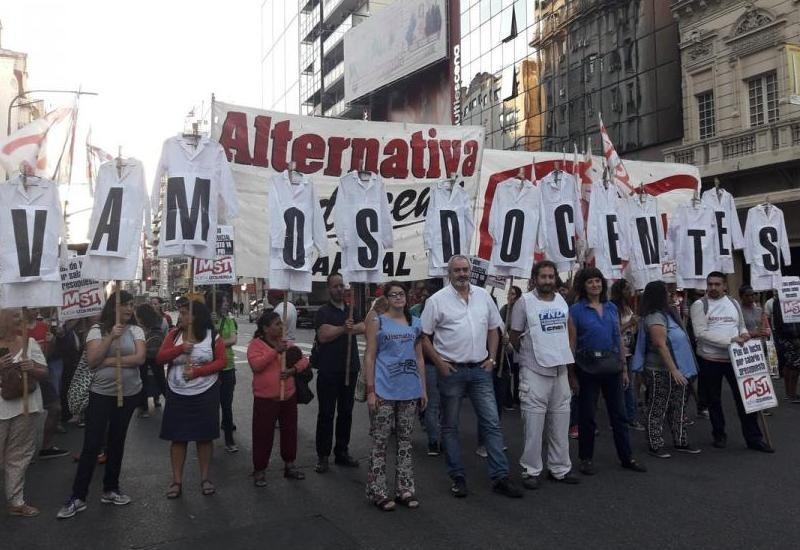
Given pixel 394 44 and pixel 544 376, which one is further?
pixel 394 44

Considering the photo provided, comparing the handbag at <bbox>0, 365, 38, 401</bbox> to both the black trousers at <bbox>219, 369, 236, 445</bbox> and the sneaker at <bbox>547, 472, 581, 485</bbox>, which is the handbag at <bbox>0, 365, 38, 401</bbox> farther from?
the sneaker at <bbox>547, 472, 581, 485</bbox>

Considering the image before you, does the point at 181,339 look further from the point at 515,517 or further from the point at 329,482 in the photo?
the point at 515,517

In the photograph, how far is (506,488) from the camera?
5.24 meters

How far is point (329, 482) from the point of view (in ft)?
19.0

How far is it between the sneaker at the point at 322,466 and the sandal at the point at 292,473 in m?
0.20

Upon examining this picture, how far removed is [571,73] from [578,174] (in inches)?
826

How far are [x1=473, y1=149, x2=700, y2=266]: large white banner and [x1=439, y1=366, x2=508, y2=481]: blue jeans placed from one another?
14.2ft

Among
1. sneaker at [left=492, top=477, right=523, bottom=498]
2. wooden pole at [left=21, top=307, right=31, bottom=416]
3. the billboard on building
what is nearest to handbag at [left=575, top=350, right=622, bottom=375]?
sneaker at [left=492, top=477, right=523, bottom=498]

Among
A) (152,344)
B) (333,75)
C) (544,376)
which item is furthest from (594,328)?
(333,75)

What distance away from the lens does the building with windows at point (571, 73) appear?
23.7m

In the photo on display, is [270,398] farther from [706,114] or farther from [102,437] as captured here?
[706,114]

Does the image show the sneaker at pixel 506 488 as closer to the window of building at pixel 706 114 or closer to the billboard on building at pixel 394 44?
the window of building at pixel 706 114

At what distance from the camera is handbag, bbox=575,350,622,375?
5.93 meters

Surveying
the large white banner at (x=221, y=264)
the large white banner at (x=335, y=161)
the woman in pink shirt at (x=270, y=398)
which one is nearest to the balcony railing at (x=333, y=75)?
the large white banner at (x=221, y=264)
